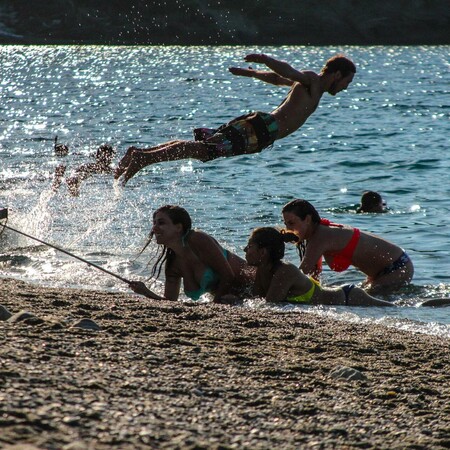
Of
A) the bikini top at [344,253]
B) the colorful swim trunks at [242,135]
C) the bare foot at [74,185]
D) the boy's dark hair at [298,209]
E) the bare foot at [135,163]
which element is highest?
the colorful swim trunks at [242,135]

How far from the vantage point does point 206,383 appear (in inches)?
190

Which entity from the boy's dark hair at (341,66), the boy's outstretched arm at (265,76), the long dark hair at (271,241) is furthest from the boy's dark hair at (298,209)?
the boy's dark hair at (341,66)

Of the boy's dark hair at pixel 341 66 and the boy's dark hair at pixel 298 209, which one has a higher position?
the boy's dark hair at pixel 341 66

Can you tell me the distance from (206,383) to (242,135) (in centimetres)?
468

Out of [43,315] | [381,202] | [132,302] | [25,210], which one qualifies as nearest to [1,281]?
[132,302]

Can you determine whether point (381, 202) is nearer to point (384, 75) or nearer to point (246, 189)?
point (246, 189)

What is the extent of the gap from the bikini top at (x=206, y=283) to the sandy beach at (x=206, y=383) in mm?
1722

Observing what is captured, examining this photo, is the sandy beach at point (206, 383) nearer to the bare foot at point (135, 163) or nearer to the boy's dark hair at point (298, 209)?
the bare foot at point (135, 163)

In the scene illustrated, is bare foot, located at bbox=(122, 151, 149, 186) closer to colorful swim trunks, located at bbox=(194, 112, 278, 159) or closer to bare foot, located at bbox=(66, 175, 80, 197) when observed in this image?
colorful swim trunks, located at bbox=(194, 112, 278, 159)

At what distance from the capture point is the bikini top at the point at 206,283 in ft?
29.6

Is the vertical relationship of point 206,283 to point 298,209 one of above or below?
below

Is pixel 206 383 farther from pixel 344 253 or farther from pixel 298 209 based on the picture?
pixel 344 253
